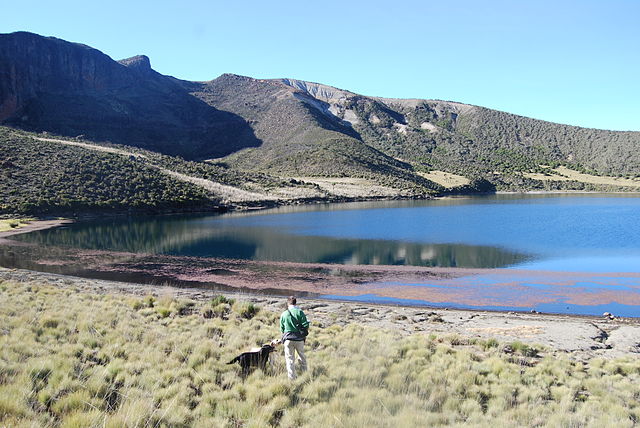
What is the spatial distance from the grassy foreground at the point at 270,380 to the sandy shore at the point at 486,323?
69.3 inches

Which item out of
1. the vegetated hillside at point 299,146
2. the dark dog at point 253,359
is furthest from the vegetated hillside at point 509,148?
the dark dog at point 253,359

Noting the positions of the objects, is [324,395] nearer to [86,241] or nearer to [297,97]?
[86,241]

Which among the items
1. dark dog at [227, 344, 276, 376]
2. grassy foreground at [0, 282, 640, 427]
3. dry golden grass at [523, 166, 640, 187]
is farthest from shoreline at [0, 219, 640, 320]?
dry golden grass at [523, 166, 640, 187]

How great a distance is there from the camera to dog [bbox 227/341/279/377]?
8.99 m

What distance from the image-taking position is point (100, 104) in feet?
459

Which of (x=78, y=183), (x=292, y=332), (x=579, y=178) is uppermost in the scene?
(x=579, y=178)

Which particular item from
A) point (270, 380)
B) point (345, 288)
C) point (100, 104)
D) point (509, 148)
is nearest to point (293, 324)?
→ point (270, 380)

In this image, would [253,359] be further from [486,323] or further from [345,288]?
[345,288]

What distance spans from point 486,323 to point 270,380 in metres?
11.4

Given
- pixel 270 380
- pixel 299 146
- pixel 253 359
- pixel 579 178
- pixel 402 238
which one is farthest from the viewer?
pixel 579 178

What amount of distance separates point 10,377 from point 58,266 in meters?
25.8

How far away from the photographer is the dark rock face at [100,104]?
12419 centimetres

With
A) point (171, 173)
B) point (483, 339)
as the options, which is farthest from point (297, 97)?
point (483, 339)

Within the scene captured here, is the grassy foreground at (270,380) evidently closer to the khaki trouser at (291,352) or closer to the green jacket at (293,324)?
the khaki trouser at (291,352)
